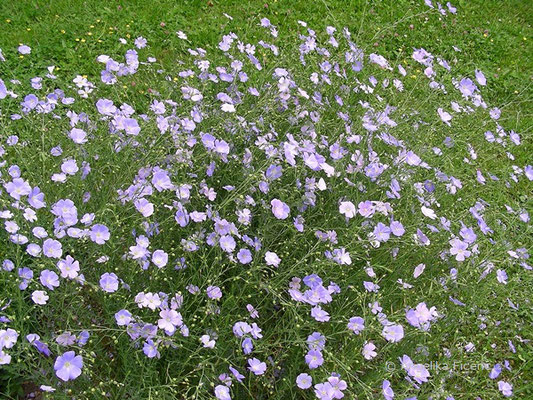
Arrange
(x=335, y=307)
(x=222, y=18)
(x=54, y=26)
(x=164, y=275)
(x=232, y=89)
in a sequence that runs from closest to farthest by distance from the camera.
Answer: (x=164, y=275) < (x=335, y=307) < (x=232, y=89) < (x=54, y=26) < (x=222, y=18)

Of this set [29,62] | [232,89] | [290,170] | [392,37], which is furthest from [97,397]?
[392,37]

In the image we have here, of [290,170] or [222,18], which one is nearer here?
[290,170]

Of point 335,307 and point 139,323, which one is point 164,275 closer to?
point 139,323

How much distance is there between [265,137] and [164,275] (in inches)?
32.7

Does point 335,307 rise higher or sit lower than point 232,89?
lower

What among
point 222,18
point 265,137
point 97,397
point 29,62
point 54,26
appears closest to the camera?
point 97,397

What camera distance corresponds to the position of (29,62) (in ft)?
13.4

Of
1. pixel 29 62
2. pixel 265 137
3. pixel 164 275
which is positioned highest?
pixel 265 137

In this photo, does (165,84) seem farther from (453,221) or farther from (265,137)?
(453,221)

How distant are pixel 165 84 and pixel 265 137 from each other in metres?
0.73

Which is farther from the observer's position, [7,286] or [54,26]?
[54,26]

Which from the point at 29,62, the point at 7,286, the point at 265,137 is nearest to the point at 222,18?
the point at 29,62

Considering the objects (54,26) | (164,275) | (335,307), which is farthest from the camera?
(54,26)

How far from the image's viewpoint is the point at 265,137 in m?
2.67
